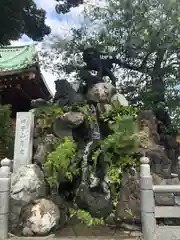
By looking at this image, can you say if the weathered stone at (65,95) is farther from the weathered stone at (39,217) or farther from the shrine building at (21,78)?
the weathered stone at (39,217)

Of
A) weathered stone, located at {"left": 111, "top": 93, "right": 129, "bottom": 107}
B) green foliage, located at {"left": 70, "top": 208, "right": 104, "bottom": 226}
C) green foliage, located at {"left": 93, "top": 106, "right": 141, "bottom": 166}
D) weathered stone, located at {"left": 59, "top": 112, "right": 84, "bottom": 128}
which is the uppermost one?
weathered stone, located at {"left": 111, "top": 93, "right": 129, "bottom": 107}

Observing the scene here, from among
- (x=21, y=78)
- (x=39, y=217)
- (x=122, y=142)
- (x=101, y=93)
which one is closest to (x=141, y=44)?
(x=101, y=93)

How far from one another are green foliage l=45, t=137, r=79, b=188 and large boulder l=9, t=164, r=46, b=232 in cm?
23

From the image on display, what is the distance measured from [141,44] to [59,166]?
6.92 metres

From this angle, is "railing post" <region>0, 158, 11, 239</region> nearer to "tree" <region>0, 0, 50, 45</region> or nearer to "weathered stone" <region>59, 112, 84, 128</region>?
"weathered stone" <region>59, 112, 84, 128</region>

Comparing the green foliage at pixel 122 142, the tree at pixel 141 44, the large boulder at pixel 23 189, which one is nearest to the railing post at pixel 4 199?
the large boulder at pixel 23 189

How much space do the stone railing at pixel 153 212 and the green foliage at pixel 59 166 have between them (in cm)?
181

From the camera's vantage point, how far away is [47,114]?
24.2 feet

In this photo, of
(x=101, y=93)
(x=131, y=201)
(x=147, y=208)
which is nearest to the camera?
(x=147, y=208)

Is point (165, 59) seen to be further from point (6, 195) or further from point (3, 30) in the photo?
point (3, 30)

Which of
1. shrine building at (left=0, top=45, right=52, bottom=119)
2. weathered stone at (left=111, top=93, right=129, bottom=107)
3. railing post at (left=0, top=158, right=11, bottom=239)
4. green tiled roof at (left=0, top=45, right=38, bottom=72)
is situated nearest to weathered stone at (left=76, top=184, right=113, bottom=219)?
railing post at (left=0, top=158, right=11, bottom=239)

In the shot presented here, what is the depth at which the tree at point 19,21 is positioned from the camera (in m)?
17.0

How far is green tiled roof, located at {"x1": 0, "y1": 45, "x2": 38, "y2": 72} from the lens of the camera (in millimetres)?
9695

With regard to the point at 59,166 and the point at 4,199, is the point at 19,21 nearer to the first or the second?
the point at 59,166
